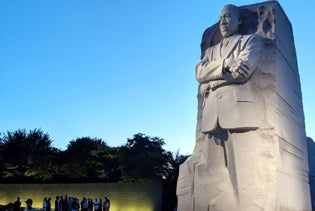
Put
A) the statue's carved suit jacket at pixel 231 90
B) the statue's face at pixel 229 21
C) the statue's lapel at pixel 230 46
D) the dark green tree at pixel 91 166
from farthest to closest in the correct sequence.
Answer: the dark green tree at pixel 91 166
the statue's face at pixel 229 21
the statue's lapel at pixel 230 46
the statue's carved suit jacket at pixel 231 90

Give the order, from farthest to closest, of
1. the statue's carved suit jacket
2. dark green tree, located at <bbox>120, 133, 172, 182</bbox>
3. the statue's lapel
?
1. dark green tree, located at <bbox>120, 133, 172, 182</bbox>
2. the statue's lapel
3. the statue's carved suit jacket

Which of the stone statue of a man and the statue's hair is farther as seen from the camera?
the statue's hair

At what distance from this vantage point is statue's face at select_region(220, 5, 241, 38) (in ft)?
20.8

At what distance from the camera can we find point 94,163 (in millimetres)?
40188

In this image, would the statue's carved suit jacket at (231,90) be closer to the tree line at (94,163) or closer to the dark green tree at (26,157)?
the tree line at (94,163)

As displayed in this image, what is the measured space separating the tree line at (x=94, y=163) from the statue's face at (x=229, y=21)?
30.4 meters

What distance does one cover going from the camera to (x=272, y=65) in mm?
5980

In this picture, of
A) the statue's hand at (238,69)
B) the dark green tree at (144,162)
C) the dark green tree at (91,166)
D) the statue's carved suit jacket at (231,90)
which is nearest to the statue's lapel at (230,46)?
the statue's carved suit jacket at (231,90)

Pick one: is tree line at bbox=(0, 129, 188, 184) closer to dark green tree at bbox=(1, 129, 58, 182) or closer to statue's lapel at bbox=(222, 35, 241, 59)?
dark green tree at bbox=(1, 129, 58, 182)

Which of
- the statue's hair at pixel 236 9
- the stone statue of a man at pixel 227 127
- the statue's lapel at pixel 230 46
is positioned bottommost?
the stone statue of a man at pixel 227 127

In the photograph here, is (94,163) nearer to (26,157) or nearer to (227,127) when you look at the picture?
(26,157)

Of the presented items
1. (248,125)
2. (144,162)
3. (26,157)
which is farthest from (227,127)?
(26,157)

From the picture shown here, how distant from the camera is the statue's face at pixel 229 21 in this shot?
6.35 meters

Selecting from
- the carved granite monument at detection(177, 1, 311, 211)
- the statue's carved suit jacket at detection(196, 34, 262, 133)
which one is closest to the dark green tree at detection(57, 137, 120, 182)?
the carved granite monument at detection(177, 1, 311, 211)
